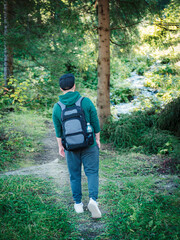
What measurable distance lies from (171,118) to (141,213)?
412 centimetres

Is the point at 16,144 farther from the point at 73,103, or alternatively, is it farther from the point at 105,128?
the point at 73,103

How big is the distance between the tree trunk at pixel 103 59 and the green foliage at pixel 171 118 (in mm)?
1797

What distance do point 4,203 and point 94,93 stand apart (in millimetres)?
10668

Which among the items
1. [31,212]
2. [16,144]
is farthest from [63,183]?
[16,144]

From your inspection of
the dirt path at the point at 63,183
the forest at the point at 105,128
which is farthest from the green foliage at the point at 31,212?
the dirt path at the point at 63,183

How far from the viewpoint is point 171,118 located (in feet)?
20.3

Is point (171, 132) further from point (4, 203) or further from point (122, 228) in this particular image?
point (4, 203)

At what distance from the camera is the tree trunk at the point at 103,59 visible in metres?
6.80

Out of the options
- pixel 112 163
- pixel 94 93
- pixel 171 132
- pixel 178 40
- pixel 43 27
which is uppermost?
pixel 43 27

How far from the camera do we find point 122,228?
245 cm

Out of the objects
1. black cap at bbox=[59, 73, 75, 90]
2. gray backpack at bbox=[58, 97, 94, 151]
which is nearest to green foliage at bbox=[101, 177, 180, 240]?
gray backpack at bbox=[58, 97, 94, 151]

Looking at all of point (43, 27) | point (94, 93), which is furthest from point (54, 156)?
point (94, 93)

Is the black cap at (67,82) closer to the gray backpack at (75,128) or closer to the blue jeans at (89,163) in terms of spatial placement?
the gray backpack at (75,128)

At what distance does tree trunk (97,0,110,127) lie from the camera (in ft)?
22.3
